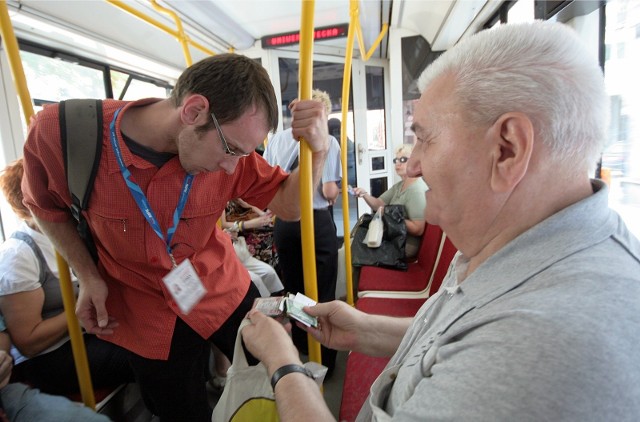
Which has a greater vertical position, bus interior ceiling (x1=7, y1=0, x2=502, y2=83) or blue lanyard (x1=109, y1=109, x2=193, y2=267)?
bus interior ceiling (x1=7, y1=0, x2=502, y2=83)

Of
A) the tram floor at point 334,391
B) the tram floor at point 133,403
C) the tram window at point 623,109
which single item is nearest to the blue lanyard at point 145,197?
the tram floor at point 133,403

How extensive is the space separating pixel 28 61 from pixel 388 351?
3.72 meters

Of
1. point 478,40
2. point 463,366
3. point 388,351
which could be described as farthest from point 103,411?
point 478,40

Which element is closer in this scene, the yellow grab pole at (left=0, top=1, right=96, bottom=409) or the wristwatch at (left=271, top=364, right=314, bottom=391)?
the wristwatch at (left=271, top=364, right=314, bottom=391)

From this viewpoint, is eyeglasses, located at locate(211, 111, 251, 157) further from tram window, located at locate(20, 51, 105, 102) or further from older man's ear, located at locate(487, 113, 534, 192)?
tram window, located at locate(20, 51, 105, 102)

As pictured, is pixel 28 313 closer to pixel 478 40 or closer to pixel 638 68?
pixel 478 40

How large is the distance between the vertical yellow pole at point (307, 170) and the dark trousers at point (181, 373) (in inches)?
17.9

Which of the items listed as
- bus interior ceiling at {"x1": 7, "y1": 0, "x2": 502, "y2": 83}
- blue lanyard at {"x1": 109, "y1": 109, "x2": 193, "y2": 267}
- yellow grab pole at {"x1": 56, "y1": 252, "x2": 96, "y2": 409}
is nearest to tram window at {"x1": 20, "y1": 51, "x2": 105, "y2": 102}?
bus interior ceiling at {"x1": 7, "y1": 0, "x2": 502, "y2": 83}

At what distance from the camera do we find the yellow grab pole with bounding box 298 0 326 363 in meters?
0.94

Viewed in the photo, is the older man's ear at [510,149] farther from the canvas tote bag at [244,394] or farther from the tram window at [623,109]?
the tram window at [623,109]

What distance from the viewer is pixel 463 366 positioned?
473mm

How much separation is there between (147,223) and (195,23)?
3.05 metres

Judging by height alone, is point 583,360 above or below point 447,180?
below

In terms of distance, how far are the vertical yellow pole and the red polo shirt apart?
0.39m
